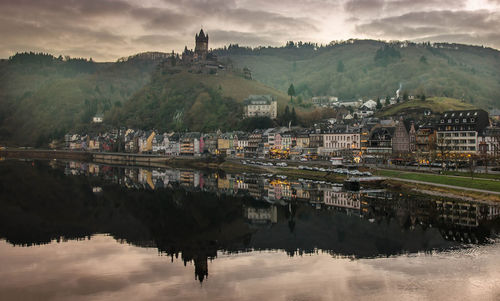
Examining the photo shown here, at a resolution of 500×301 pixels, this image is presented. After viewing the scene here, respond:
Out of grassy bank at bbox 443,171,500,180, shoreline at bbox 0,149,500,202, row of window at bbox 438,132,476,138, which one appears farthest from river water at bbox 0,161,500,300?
row of window at bbox 438,132,476,138

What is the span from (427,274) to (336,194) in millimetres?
31871

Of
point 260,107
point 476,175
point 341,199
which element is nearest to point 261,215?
point 341,199

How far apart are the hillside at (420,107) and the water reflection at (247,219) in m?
64.6

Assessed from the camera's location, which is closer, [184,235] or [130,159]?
[184,235]

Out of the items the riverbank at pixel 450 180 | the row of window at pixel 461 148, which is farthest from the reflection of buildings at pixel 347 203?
the row of window at pixel 461 148

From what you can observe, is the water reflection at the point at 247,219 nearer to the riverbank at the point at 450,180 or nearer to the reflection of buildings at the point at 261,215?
the reflection of buildings at the point at 261,215

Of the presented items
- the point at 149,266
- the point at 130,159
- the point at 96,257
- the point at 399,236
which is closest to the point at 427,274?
the point at 399,236

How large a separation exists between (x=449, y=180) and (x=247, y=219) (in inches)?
1031

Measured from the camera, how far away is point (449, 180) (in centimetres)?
6112

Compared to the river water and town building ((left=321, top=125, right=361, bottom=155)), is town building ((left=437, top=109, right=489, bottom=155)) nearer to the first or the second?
town building ((left=321, top=125, right=361, bottom=155))

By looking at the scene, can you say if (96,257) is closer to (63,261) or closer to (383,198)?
(63,261)

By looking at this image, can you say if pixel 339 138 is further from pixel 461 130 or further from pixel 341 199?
pixel 341 199

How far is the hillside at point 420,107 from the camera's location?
427ft

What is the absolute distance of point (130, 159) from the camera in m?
149
